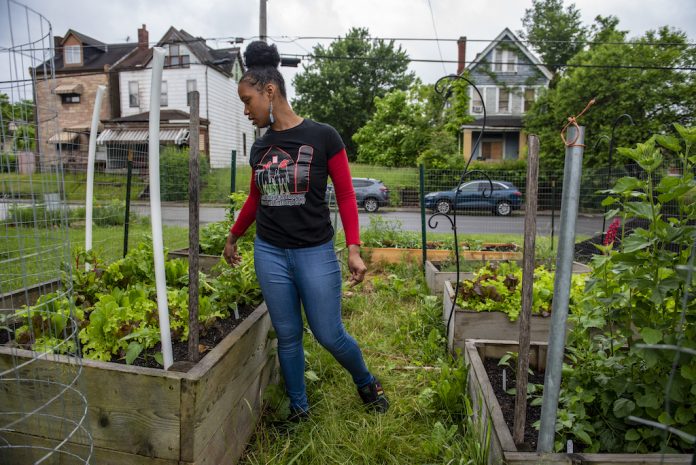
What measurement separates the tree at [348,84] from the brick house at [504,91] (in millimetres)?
9821

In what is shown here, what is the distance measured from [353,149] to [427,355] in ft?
105

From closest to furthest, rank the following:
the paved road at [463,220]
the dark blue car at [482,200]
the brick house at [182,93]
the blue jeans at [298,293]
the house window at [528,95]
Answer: the blue jeans at [298,293] → the paved road at [463,220] → the dark blue car at [482,200] → the brick house at [182,93] → the house window at [528,95]

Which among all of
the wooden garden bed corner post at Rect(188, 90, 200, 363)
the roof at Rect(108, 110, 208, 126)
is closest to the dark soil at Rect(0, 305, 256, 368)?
the wooden garden bed corner post at Rect(188, 90, 200, 363)

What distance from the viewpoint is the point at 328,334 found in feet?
7.09

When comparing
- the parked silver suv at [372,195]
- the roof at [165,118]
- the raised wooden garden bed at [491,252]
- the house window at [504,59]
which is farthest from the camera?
the house window at [504,59]

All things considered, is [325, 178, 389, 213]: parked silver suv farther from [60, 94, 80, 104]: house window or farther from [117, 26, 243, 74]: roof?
[60, 94, 80, 104]: house window

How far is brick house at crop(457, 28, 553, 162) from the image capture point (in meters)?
25.8

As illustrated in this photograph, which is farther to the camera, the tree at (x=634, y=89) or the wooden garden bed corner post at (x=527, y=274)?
the tree at (x=634, y=89)

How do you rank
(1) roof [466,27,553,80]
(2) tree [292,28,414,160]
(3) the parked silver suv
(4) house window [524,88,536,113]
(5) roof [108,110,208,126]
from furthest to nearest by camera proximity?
(2) tree [292,28,414,160] < (4) house window [524,88,536,113] < (1) roof [466,27,553,80] < (5) roof [108,110,208,126] < (3) the parked silver suv

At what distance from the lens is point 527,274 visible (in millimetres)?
1560

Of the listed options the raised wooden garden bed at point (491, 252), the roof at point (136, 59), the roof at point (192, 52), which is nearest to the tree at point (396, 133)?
the roof at point (192, 52)

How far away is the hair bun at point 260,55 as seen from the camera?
1.99 metres

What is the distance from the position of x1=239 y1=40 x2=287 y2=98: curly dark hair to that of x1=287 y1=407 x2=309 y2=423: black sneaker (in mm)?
1609

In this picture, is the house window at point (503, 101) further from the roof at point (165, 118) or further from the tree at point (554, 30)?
the roof at point (165, 118)
